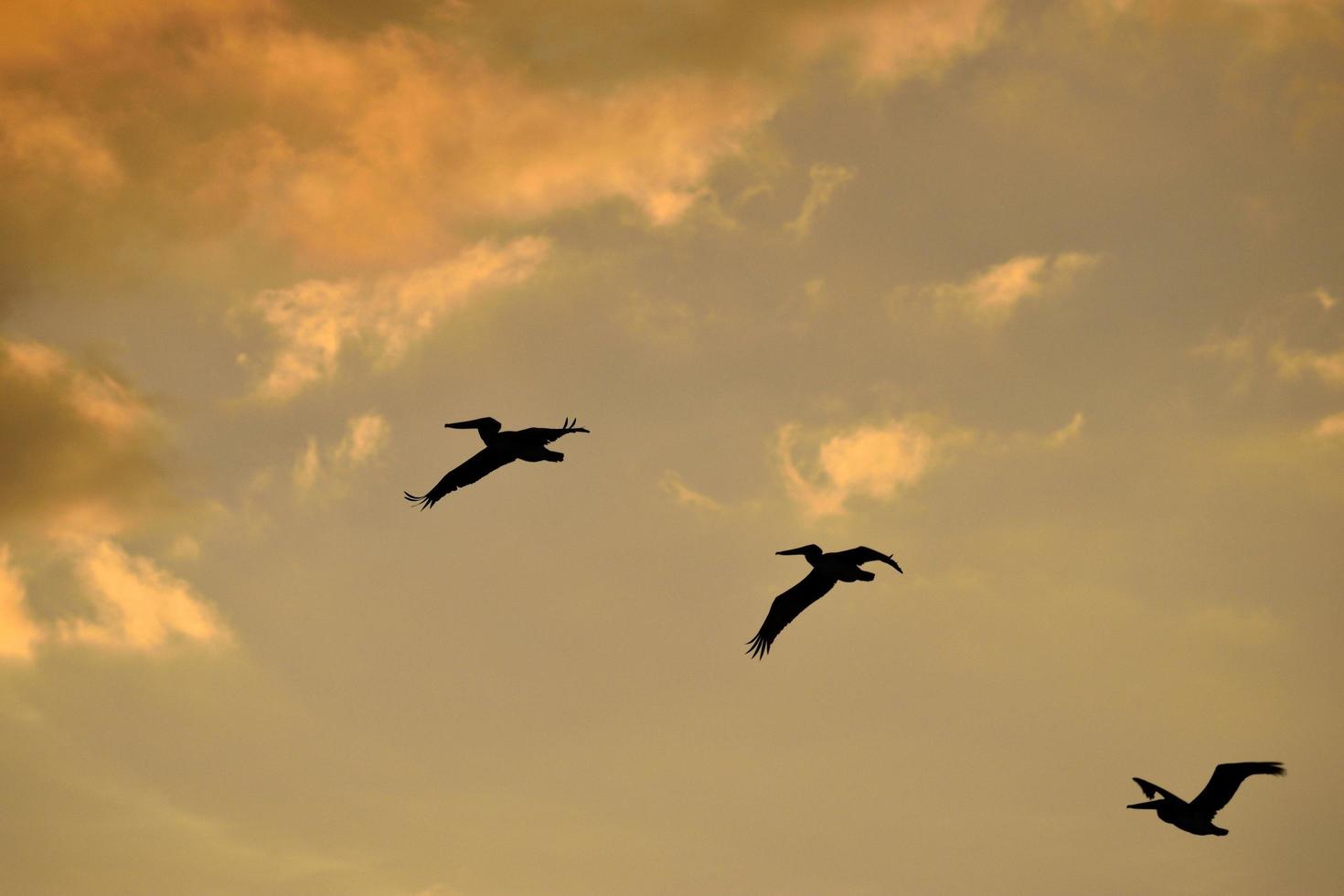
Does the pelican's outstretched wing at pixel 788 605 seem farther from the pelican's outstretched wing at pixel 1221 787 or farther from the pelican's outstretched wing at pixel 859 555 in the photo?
the pelican's outstretched wing at pixel 1221 787

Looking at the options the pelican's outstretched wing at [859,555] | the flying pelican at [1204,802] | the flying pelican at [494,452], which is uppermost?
the flying pelican at [494,452]

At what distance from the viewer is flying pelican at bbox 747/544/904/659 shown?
28875 mm

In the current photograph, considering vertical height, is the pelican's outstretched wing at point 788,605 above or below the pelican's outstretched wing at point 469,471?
below

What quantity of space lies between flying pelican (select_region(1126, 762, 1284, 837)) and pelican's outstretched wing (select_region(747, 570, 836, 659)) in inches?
308

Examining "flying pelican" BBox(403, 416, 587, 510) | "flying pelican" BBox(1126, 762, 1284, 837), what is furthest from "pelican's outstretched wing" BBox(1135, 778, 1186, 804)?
"flying pelican" BBox(403, 416, 587, 510)

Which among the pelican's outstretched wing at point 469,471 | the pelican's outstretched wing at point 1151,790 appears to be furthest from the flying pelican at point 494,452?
the pelican's outstretched wing at point 1151,790

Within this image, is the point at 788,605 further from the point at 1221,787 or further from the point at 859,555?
the point at 1221,787

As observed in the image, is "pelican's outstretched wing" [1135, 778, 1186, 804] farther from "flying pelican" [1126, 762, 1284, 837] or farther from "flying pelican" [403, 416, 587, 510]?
"flying pelican" [403, 416, 587, 510]

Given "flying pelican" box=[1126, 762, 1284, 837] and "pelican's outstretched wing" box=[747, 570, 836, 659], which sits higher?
"pelican's outstretched wing" box=[747, 570, 836, 659]

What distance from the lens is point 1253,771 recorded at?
88.3 feet

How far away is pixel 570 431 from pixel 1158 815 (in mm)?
14336

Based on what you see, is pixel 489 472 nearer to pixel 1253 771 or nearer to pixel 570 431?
pixel 570 431

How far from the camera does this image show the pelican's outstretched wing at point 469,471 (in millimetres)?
31172

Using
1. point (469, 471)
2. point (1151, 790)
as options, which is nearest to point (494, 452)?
point (469, 471)
